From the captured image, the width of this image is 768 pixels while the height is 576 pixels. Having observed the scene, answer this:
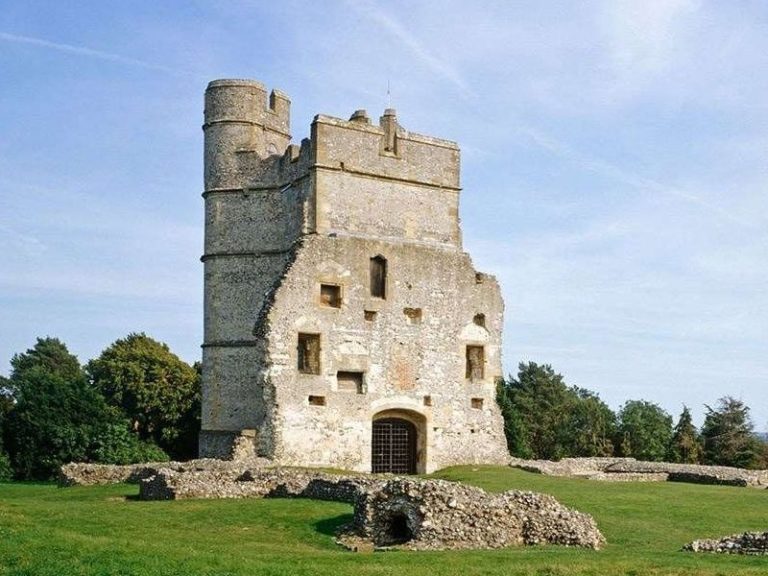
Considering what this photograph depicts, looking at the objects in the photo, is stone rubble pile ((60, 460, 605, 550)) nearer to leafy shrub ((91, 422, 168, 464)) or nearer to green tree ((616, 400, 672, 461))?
leafy shrub ((91, 422, 168, 464))

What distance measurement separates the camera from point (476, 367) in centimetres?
3328

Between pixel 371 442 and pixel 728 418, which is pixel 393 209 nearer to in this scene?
pixel 371 442

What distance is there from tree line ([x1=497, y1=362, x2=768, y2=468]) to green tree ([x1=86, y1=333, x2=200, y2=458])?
15.1 metres

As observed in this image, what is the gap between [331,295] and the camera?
101 feet

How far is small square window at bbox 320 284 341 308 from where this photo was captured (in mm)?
30578

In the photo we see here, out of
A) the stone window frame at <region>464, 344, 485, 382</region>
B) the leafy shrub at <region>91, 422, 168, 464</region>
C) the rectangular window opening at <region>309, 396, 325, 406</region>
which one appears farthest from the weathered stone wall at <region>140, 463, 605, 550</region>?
the leafy shrub at <region>91, 422, 168, 464</region>

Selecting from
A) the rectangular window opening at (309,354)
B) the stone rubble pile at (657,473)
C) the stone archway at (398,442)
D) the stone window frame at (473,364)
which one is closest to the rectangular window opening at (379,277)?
the rectangular window opening at (309,354)

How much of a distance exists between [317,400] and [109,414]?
13.1 meters

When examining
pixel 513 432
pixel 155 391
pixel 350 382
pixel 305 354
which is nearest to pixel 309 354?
pixel 305 354

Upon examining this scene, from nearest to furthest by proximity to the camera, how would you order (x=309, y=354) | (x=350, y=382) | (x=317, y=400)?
1. (x=317, y=400)
2. (x=309, y=354)
3. (x=350, y=382)

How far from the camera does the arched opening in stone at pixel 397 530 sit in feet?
57.7

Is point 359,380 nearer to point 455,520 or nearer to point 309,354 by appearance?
point 309,354

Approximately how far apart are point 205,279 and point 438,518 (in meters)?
20.4

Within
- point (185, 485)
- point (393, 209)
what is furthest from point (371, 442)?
point (185, 485)
